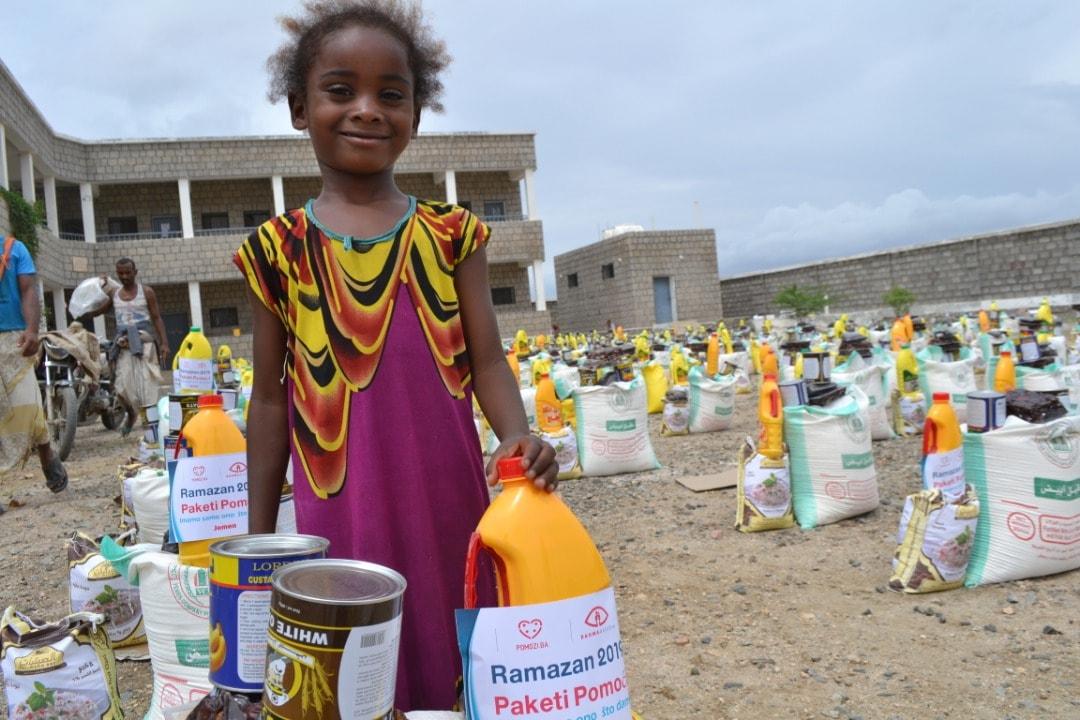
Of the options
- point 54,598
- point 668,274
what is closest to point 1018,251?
point 668,274

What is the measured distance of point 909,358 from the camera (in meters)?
5.64

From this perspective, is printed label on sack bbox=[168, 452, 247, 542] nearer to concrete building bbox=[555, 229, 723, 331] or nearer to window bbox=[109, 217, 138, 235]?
concrete building bbox=[555, 229, 723, 331]

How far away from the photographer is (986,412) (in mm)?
2971

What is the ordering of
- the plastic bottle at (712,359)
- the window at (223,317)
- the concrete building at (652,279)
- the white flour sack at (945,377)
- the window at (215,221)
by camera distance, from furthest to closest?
the concrete building at (652,279), the window at (215,221), the window at (223,317), the plastic bottle at (712,359), the white flour sack at (945,377)

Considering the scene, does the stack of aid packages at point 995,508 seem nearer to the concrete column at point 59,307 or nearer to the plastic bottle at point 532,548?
the plastic bottle at point 532,548

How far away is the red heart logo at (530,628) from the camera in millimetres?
875

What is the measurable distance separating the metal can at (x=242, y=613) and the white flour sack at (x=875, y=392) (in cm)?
489

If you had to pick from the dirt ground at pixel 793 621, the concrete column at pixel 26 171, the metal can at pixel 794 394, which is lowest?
the dirt ground at pixel 793 621

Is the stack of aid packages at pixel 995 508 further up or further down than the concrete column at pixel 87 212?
further down

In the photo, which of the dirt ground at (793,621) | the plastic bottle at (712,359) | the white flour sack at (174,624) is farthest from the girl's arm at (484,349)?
the plastic bottle at (712,359)

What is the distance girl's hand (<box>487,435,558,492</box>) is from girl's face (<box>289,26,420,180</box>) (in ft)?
1.71

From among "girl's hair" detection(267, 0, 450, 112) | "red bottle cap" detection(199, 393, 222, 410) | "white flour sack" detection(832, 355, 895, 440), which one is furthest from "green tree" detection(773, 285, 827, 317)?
"girl's hair" detection(267, 0, 450, 112)

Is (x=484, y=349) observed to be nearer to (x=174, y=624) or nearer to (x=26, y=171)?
(x=174, y=624)

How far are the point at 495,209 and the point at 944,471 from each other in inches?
992
